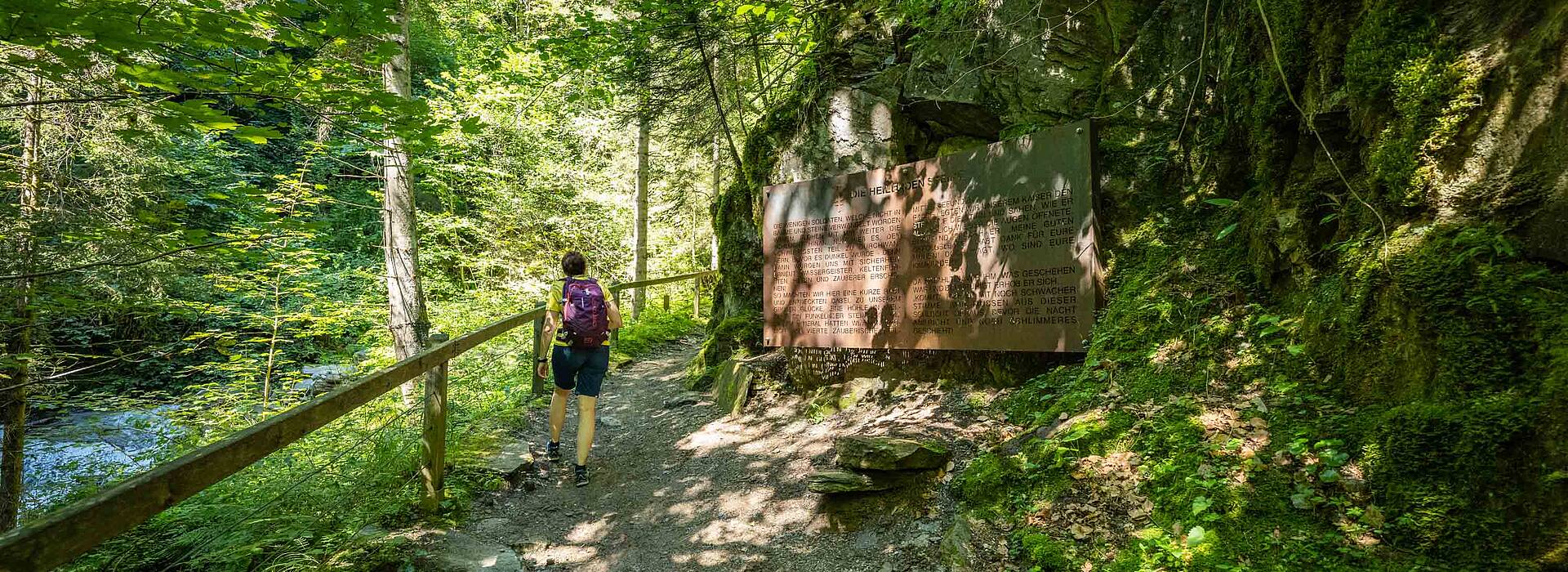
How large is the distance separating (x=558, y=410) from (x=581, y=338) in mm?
774

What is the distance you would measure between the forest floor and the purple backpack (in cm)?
122

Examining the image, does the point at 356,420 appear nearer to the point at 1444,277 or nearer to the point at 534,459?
the point at 534,459

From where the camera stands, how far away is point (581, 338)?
5.08 meters

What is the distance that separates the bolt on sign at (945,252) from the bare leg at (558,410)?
7.32 ft

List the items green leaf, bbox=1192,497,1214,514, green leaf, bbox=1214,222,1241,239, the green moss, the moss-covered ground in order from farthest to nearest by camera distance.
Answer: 1. green leaf, bbox=1214,222,1241,239
2. the green moss
3. green leaf, bbox=1192,497,1214,514
4. the moss-covered ground

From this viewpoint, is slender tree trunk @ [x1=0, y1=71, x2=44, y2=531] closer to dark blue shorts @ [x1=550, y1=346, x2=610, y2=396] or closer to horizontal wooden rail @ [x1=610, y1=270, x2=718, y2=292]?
dark blue shorts @ [x1=550, y1=346, x2=610, y2=396]

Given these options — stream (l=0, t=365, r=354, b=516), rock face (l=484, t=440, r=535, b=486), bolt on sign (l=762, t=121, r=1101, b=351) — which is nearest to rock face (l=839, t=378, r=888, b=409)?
bolt on sign (l=762, t=121, r=1101, b=351)

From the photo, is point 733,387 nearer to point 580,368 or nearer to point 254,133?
point 580,368

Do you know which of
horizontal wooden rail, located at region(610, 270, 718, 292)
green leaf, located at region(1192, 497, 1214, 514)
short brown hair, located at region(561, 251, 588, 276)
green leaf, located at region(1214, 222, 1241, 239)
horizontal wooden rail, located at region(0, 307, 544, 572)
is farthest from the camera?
horizontal wooden rail, located at region(610, 270, 718, 292)

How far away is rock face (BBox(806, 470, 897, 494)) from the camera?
12.2ft

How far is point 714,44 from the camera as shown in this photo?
1019 centimetres

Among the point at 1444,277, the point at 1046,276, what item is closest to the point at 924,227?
the point at 1046,276

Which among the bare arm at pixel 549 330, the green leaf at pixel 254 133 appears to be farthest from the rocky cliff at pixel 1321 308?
the green leaf at pixel 254 133

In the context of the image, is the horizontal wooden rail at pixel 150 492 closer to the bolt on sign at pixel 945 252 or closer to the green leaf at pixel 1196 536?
the green leaf at pixel 1196 536
